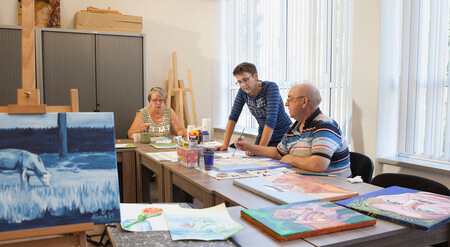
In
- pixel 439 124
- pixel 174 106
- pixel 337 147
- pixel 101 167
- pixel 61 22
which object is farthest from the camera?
pixel 174 106

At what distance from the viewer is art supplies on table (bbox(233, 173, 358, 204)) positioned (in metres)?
1.46

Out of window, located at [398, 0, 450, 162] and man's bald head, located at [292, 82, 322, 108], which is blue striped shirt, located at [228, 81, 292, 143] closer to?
man's bald head, located at [292, 82, 322, 108]

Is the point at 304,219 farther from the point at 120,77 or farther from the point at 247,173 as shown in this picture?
the point at 120,77

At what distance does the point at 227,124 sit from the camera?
3328 mm

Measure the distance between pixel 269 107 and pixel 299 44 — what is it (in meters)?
1.49

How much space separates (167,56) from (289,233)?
472 cm

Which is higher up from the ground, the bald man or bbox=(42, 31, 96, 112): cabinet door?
bbox=(42, 31, 96, 112): cabinet door

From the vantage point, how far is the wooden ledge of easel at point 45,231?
1.05 metres

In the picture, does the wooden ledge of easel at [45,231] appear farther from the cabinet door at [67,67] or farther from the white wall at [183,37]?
the white wall at [183,37]

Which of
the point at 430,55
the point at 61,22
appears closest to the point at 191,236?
the point at 430,55

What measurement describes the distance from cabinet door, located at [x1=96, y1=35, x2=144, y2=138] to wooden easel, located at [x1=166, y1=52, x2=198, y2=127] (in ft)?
1.48

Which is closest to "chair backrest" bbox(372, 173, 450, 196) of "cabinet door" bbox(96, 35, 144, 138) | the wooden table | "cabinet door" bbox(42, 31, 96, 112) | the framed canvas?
the wooden table

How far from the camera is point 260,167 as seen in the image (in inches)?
84.3

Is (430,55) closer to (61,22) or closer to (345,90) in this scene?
(345,90)
